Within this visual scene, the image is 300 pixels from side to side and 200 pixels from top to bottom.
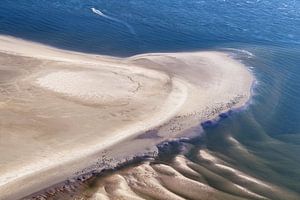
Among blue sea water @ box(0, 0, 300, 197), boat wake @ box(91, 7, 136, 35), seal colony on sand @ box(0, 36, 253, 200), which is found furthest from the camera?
boat wake @ box(91, 7, 136, 35)

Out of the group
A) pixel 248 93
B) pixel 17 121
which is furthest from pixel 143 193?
pixel 248 93

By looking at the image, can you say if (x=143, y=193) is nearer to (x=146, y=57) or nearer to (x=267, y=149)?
(x=267, y=149)

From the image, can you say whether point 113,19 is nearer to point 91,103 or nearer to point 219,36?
point 219,36

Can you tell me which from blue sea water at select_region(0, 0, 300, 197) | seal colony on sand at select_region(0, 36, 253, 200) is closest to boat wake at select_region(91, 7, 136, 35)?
blue sea water at select_region(0, 0, 300, 197)

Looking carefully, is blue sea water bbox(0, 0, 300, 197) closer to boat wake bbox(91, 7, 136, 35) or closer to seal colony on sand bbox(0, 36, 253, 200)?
boat wake bbox(91, 7, 136, 35)

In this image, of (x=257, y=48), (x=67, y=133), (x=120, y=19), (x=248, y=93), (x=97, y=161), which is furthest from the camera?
(x=120, y=19)

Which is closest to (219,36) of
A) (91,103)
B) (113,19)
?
(113,19)
